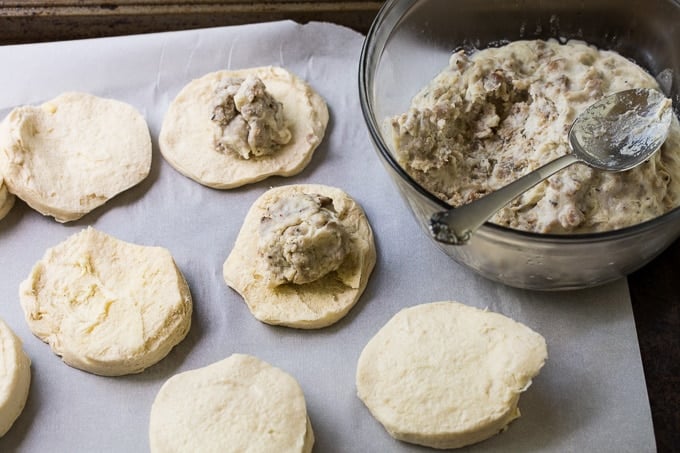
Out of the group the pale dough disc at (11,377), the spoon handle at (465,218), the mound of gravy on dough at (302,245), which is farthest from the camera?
the mound of gravy on dough at (302,245)

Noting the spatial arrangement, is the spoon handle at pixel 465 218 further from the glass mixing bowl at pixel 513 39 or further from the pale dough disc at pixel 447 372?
the pale dough disc at pixel 447 372

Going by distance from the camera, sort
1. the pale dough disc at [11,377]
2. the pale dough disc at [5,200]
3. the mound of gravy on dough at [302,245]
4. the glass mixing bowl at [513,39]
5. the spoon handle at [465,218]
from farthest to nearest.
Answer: the pale dough disc at [5,200] < the mound of gravy on dough at [302,245] < the pale dough disc at [11,377] < the glass mixing bowl at [513,39] < the spoon handle at [465,218]

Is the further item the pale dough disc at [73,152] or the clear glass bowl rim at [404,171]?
the pale dough disc at [73,152]

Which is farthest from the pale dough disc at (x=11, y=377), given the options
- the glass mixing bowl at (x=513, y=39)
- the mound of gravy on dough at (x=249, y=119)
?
the glass mixing bowl at (x=513, y=39)

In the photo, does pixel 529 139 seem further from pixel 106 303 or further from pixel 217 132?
pixel 106 303

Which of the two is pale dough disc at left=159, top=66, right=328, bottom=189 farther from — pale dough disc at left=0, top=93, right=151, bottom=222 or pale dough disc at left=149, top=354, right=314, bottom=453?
pale dough disc at left=149, top=354, right=314, bottom=453

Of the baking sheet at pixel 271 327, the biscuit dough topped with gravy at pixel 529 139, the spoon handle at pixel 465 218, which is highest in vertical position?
the spoon handle at pixel 465 218

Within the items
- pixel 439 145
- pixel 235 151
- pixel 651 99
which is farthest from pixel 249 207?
pixel 651 99
